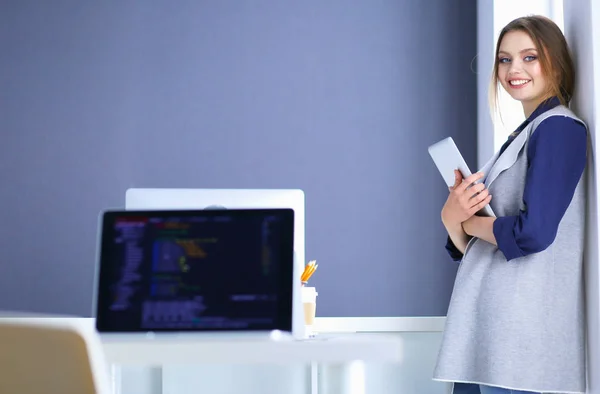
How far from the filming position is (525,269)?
1965 millimetres

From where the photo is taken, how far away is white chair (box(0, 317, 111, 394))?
1031 mm

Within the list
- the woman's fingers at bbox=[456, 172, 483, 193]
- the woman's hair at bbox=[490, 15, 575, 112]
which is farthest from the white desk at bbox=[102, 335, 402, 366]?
the woman's hair at bbox=[490, 15, 575, 112]

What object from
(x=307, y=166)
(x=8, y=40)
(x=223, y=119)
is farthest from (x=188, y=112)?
(x=8, y=40)

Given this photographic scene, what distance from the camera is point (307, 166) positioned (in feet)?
12.3

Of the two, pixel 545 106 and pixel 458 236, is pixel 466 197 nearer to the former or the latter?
pixel 458 236

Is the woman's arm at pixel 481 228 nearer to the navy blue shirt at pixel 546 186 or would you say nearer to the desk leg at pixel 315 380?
the navy blue shirt at pixel 546 186

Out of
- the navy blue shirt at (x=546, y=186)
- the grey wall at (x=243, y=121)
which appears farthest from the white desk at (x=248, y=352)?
the grey wall at (x=243, y=121)

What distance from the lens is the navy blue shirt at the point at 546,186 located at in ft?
6.18

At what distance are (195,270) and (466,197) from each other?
838 millimetres

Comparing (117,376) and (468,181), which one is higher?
(468,181)

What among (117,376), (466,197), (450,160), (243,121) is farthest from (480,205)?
(243,121)

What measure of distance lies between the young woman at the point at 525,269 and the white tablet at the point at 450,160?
0.07 ft

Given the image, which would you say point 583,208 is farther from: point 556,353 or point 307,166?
point 307,166

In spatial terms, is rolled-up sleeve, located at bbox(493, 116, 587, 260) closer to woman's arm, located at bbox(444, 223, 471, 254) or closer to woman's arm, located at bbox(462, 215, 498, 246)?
woman's arm, located at bbox(462, 215, 498, 246)
